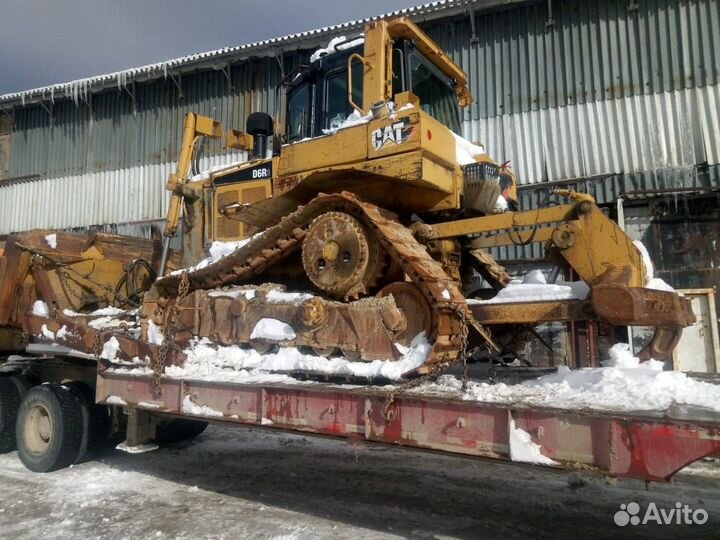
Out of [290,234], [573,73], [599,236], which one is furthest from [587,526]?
[573,73]

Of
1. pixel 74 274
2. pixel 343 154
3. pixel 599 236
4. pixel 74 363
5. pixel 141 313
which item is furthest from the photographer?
pixel 74 274

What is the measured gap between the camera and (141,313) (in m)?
6.55

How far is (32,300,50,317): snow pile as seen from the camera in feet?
23.4

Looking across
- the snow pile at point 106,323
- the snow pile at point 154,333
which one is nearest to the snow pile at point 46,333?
the snow pile at point 106,323

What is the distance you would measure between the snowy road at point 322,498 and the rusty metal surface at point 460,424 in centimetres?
49

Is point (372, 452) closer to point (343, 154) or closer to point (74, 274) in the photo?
point (343, 154)

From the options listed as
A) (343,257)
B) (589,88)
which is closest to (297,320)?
(343,257)

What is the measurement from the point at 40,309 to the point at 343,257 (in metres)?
4.51

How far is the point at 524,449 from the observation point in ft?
11.0

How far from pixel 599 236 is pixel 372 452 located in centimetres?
414

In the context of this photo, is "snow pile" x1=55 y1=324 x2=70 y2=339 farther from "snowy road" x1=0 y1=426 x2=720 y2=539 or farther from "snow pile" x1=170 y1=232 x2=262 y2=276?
"snowy road" x1=0 y1=426 x2=720 y2=539

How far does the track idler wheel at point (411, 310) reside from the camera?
15.5 ft

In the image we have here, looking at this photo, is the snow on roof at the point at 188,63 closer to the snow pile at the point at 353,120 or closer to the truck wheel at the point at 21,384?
the snow pile at the point at 353,120

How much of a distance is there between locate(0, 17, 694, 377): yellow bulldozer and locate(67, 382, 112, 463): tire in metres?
0.66
